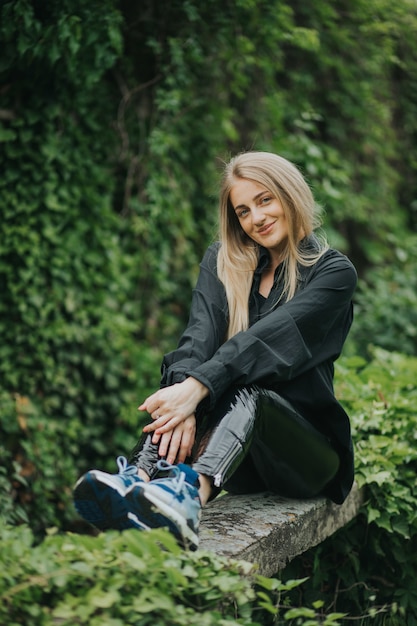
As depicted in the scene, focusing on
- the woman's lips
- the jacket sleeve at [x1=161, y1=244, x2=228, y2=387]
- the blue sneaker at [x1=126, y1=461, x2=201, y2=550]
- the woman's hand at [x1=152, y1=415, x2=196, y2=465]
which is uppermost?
the woman's lips

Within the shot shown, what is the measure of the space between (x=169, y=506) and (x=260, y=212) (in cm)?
121

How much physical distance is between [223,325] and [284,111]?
4.00m

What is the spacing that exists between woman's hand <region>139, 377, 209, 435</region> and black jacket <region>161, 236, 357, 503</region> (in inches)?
1.4

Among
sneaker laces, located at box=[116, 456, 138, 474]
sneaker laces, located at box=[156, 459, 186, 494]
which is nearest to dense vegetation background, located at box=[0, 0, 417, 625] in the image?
sneaker laces, located at box=[116, 456, 138, 474]

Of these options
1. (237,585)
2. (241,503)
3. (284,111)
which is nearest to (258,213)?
(241,503)

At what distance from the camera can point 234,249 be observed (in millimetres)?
2715

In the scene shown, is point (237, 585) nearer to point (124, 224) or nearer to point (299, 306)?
point (299, 306)

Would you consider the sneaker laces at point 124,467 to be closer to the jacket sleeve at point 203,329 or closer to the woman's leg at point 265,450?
the woman's leg at point 265,450

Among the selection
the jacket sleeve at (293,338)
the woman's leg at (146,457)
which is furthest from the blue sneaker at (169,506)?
the jacket sleeve at (293,338)

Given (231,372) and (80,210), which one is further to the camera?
(80,210)

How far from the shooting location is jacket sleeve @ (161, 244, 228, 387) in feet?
7.65

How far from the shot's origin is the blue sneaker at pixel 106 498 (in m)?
1.77

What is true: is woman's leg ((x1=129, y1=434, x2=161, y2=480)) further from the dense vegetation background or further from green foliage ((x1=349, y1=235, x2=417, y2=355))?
green foliage ((x1=349, y1=235, x2=417, y2=355))

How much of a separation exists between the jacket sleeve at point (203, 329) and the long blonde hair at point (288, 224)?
0.04 m
